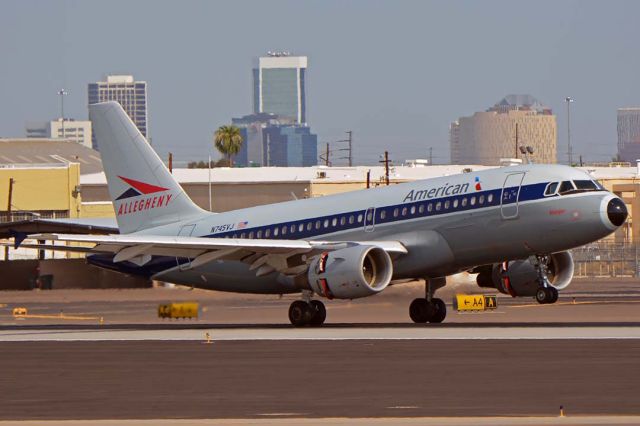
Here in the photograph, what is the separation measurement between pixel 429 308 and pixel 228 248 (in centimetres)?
683

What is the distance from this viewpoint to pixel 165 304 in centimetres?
4891

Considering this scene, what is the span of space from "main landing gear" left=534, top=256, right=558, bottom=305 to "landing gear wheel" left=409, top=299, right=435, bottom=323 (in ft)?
13.8

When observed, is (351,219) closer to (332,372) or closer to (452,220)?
(452,220)

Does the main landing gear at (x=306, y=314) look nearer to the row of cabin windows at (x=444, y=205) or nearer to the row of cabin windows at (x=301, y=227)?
the row of cabin windows at (x=301, y=227)

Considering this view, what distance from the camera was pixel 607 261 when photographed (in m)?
99.2

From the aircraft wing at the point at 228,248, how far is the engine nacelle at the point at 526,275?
3.62 metres

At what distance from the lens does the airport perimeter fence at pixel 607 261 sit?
99.1 meters

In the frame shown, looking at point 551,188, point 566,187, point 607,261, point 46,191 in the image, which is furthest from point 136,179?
point 46,191

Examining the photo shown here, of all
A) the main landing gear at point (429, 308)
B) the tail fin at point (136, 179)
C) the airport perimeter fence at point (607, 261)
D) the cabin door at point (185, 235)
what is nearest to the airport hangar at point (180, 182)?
the airport perimeter fence at point (607, 261)

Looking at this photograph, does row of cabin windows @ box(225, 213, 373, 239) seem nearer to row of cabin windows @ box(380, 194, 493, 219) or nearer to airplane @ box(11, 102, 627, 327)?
airplane @ box(11, 102, 627, 327)

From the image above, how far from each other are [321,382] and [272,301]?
37.0m

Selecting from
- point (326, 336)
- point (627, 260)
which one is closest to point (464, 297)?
point (326, 336)

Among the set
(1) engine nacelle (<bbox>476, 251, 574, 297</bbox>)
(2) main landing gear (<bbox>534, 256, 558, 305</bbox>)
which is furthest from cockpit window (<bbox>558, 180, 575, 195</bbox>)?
(1) engine nacelle (<bbox>476, 251, 574, 297</bbox>)

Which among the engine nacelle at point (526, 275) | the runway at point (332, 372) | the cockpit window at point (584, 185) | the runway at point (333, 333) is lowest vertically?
the runway at point (333, 333)
